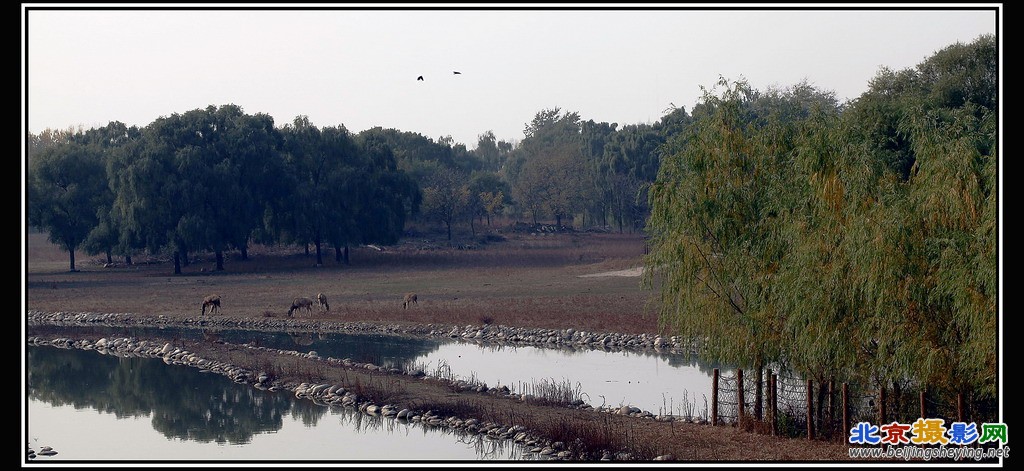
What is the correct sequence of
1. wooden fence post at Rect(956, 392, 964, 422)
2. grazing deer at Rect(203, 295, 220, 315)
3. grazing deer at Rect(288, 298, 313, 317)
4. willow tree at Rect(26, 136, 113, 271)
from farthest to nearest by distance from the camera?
willow tree at Rect(26, 136, 113, 271), grazing deer at Rect(203, 295, 220, 315), grazing deer at Rect(288, 298, 313, 317), wooden fence post at Rect(956, 392, 964, 422)

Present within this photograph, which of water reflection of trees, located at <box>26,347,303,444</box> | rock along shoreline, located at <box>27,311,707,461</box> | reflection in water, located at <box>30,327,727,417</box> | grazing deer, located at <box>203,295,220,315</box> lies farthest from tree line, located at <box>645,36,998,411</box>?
grazing deer, located at <box>203,295,220,315</box>

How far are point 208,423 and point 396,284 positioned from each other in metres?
32.2

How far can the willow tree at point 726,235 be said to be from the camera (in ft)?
60.5

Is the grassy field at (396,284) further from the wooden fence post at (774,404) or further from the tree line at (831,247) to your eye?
the wooden fence post at (774,404)

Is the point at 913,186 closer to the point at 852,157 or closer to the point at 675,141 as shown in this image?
the point at 852,157

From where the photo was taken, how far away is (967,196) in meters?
15.2

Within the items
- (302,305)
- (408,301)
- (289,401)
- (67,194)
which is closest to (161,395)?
(289,401)

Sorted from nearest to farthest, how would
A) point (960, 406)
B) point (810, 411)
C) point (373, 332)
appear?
point (960, 406) → point (810, 411) → point (373, 332)

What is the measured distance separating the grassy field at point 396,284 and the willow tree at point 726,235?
367 inches

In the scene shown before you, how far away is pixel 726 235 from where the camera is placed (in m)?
19.2

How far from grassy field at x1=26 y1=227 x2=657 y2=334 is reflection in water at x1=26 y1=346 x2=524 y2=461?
3941 millimetres

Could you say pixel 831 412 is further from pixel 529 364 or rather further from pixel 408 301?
pixel 408 301

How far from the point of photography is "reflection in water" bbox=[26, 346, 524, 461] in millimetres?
20141

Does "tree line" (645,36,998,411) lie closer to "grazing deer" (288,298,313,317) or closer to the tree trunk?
the tree trunk
